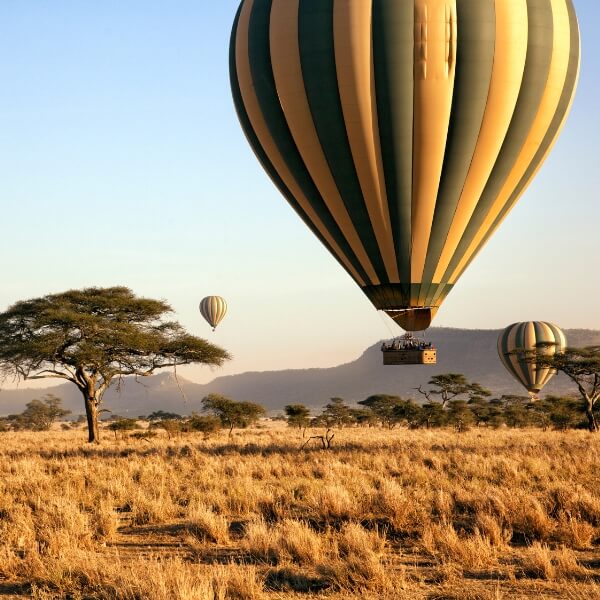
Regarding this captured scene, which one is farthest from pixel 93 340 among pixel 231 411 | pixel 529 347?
pixel 529 347

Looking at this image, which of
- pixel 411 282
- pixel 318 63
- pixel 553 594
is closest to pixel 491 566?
pixel 553 594

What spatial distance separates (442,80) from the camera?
21531 millimetres

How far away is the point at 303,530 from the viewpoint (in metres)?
11.5

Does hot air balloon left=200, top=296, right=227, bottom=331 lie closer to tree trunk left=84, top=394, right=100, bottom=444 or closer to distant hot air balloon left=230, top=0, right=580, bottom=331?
tree trunk left=84, top=394, right=100, bottom=444

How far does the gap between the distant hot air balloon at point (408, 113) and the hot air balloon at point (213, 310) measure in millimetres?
57668

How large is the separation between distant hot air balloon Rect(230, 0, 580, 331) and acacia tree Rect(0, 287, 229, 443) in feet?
53.4

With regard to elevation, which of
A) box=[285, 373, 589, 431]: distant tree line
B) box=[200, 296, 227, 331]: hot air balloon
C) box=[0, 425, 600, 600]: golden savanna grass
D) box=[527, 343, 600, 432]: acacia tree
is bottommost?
box=[285, 373, 589, 431]: distant tree line

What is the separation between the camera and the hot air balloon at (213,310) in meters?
80.8

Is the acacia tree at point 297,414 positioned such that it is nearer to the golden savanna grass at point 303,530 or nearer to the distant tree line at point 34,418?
the distant tree line at point 34,418

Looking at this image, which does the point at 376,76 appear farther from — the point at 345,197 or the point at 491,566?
the point at 491,566

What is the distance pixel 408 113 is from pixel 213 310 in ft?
199

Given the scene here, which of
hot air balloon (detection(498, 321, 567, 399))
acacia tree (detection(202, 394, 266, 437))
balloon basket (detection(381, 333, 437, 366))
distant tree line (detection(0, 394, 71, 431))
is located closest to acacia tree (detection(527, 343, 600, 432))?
hot air balloon (detection(498, 321, 567, 399))

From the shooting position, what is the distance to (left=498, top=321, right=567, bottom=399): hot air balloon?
6488cm

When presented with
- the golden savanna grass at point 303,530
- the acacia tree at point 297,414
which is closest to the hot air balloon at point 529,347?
the acacia tree at point 297,414
